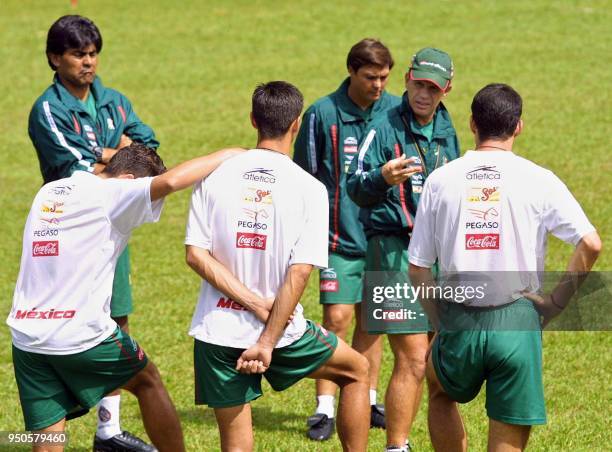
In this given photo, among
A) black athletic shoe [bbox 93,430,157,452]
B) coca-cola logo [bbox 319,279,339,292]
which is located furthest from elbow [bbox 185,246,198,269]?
coca-cola logo [bbox 319,279,339,292]

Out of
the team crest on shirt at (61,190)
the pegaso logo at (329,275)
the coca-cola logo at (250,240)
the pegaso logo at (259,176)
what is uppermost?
the pegaso logo at (259,176)

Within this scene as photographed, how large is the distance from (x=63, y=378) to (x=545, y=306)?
263 cm

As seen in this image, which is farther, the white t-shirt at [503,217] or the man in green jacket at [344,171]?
the man in green jacket at [344,171]

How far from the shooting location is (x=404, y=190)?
8.00 metres

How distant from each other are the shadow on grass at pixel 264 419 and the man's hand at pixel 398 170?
2.27m

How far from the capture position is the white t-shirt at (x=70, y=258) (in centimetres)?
652

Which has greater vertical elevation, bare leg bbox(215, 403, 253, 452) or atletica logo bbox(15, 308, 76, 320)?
atletica logo bbox(15, 308, 76, 320)

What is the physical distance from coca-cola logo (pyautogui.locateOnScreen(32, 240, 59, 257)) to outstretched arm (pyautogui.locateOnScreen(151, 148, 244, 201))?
0.61 metres

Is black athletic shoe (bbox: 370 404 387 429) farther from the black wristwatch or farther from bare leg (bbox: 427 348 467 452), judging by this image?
the black wristwatch

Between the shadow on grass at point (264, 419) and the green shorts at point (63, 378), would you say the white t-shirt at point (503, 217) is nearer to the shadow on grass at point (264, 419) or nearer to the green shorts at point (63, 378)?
the green shorts at point (63, 378)

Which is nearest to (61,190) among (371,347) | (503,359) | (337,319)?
(503,359)

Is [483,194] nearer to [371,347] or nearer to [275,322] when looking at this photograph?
[275,322]

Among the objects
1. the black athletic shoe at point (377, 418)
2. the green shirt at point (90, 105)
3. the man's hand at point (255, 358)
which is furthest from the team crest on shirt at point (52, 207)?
the black athletic shoe at point (377, 418)

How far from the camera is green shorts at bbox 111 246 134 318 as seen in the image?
8320mm
